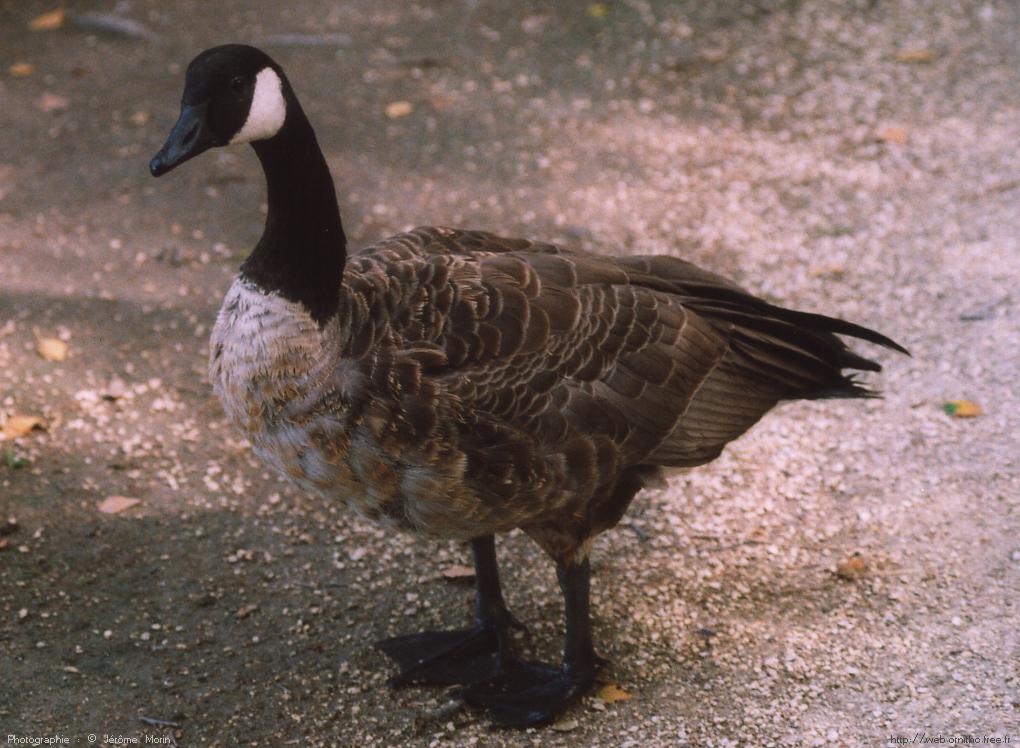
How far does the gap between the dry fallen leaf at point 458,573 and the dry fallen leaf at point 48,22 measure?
656 centimetres

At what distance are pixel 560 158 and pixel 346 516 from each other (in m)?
3.43

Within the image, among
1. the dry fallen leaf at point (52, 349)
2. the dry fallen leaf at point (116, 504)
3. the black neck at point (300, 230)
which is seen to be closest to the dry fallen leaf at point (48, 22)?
the dry fallen leaf at point (52, 349)

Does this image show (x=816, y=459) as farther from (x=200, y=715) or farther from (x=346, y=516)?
(x=200, y=715)

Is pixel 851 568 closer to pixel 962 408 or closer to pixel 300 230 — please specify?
pixel 962 408

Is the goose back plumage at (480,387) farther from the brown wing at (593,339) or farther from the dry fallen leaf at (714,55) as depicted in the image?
the dry fallen leaf at (714,55)

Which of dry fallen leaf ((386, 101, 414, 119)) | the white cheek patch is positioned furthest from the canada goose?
dry fallen leaf ((386, 101, 414, 119))

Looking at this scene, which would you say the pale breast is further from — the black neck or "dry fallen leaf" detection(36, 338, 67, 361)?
"dry fallen leaf" detection(36, 338, 67, 361)

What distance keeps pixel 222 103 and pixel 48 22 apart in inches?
263

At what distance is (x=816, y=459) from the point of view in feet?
16.8

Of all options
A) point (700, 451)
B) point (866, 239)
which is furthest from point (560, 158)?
point (700, 451)

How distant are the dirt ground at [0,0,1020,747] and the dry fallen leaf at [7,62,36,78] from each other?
0.03m

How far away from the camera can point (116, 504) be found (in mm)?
4871

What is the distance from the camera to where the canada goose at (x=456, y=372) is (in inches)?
137

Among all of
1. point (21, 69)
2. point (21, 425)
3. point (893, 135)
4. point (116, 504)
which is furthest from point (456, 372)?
point (21, 69)
